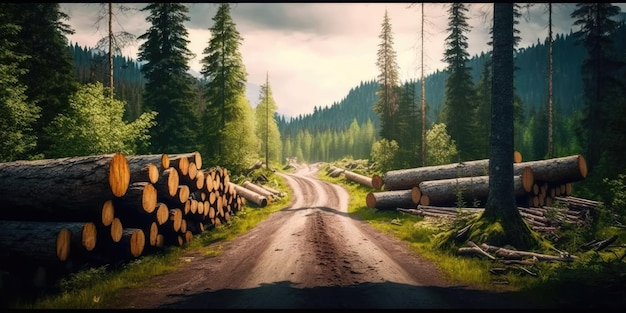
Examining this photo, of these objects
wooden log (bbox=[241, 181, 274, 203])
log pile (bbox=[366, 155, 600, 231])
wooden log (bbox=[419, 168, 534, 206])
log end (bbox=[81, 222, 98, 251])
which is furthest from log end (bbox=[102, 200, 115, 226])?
wooden log (bbox=[241, 181, 274, 203])

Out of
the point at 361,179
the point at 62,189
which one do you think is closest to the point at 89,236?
the point at 62,189

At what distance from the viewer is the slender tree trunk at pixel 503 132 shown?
28.6 feet

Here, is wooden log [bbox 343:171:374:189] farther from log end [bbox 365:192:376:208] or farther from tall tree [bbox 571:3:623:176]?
tall tree [bbox 571:3:623:176]

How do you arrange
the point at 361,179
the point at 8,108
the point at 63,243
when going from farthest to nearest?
1. the point at 361,179
2. the point at 8,108
3. the point at 63,243

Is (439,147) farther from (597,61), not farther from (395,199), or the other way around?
(597,61)

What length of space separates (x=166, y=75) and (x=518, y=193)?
79.0 feet

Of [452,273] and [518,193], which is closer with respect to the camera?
[452,273]

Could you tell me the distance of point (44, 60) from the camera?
18.2 metres

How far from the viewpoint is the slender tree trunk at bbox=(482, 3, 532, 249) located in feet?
28.6

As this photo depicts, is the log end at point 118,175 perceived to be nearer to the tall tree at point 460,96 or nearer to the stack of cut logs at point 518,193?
the stack of cut logs at point 518,193

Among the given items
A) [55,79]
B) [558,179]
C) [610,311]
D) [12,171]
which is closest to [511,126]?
[610,311]

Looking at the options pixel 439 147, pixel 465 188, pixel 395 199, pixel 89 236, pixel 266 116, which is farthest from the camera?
pixel 266 116

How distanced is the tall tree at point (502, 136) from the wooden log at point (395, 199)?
281 inches

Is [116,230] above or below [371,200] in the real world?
above
